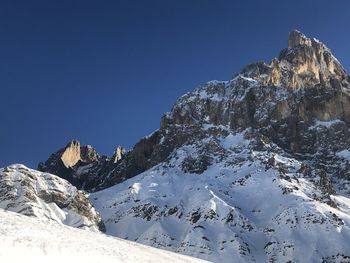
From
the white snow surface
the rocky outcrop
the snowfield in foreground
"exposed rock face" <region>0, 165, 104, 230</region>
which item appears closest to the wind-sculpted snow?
"exposed rock face" <region>0, 165, 104, 230</region>

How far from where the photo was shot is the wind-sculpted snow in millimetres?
116500

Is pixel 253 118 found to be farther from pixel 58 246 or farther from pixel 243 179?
pixel 58 246

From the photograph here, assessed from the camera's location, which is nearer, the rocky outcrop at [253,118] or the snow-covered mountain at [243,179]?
the snow-covered mountain at [243,179]

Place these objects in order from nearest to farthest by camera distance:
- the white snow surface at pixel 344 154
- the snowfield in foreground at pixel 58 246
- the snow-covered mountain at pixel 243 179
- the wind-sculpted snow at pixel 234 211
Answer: the snowfield in foreground at pixel 58 246 → the wind-sculpted snow at pixel 234 211 → the snow-covered mountain at pixel 243 179 → the white snow surface at pixel 344 154

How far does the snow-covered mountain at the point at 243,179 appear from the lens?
4688 inches

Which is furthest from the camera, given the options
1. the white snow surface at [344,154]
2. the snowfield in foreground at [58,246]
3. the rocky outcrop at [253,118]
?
Result: the rocky outcrop at [253,118]

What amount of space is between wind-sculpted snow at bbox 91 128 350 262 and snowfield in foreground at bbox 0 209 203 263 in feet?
189

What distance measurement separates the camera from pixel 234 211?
128250 mm

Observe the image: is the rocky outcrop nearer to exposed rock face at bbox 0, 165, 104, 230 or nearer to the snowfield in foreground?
exposed rock face at bbox 0, 165, 104, 230

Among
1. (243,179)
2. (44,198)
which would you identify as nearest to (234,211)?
(243,179)

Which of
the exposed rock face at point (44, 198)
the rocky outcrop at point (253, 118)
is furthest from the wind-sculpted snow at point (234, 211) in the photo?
the rocky outcrop at point (253, 118)

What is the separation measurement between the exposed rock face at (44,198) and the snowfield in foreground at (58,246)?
65853mm

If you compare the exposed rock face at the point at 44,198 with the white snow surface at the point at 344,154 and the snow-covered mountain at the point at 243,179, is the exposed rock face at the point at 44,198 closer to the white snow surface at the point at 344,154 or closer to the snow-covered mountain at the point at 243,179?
the snow-covered mountain at the point at 243,179

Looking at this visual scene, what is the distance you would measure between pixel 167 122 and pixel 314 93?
42.9 metres
